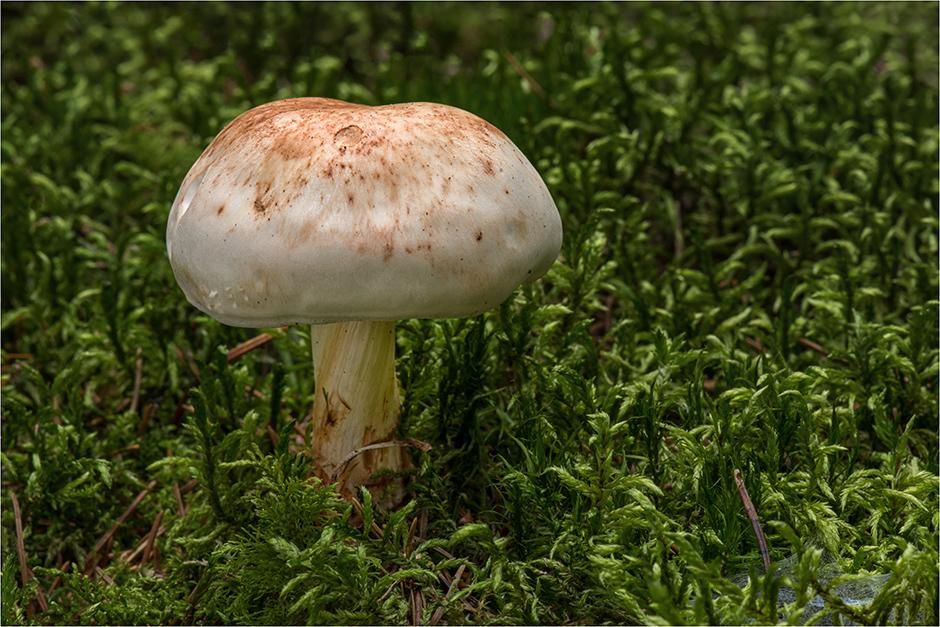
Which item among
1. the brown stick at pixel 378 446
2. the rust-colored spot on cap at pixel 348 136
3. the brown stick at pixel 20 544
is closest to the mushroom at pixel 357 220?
the rust-colored spot on cap at pixel 348 136

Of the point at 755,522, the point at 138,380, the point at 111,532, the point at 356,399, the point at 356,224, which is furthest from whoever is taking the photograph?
the point at 138,380

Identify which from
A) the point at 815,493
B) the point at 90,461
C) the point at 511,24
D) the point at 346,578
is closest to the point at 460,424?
Answer: the point at 346,578

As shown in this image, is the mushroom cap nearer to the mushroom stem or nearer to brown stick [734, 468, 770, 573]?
the mushroom stem

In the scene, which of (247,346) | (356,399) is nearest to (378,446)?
(356,399)

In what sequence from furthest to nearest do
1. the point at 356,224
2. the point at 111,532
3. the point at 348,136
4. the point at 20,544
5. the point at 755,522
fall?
the point at 111,532
the point at 20,544
the point at 755,522
the point at 348,136
the point at 356,224

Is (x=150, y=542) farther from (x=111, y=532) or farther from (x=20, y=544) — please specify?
(x=20, y=544)

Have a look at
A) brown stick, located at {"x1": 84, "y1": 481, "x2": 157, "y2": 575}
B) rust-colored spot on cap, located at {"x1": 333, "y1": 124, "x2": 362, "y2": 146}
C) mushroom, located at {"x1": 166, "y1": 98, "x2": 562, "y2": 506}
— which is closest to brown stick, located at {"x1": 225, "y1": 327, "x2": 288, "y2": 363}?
brown stick, located at {"x1": 84, "y1": 481, "x2": 157, "y2": 575}
